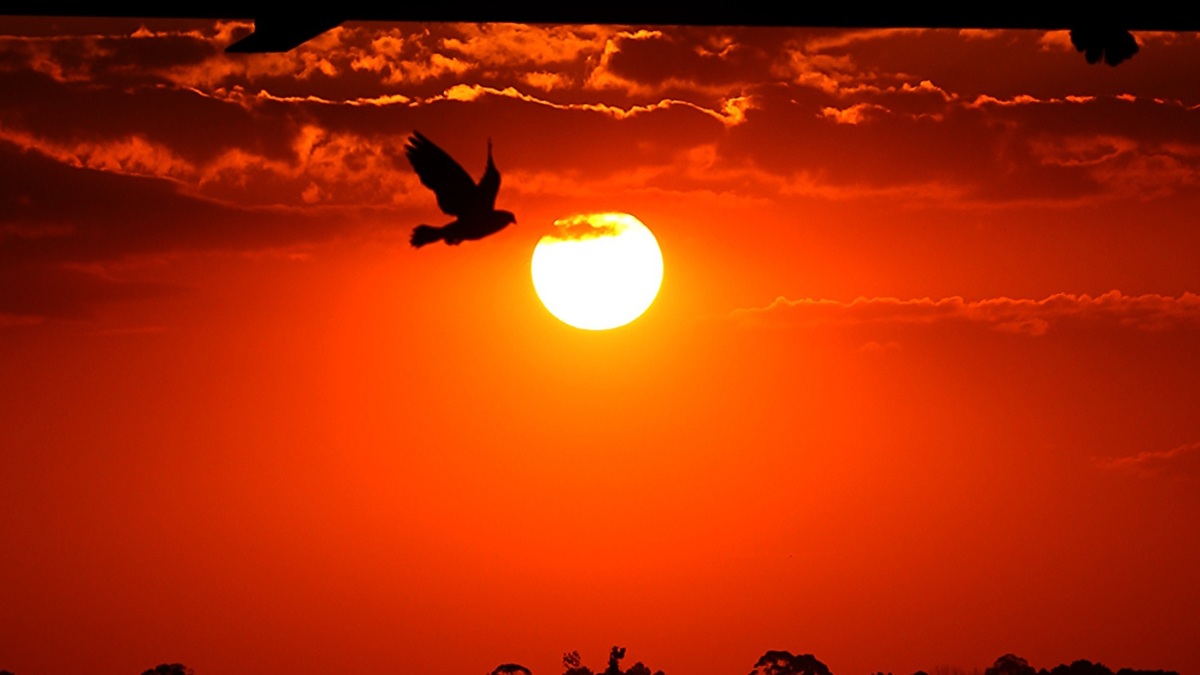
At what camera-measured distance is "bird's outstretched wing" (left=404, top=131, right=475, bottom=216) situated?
5488 millimetres

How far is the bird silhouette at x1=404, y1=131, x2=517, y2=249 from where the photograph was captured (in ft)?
17.5

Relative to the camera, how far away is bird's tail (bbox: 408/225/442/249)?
536 centimetres

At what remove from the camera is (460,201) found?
551cm

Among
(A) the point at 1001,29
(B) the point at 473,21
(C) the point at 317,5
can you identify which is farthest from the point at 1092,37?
(C) the point at 317,5

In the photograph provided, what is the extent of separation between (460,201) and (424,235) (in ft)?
0.61

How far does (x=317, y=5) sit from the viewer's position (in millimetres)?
4016

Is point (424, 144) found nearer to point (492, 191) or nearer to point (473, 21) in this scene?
point (492, 191)

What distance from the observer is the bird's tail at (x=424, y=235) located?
5.36 meters

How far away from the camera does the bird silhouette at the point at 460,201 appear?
211 inches

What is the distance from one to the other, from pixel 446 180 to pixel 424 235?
0.26 metres

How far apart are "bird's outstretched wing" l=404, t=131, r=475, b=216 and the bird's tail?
85 mm

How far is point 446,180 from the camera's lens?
5.60m

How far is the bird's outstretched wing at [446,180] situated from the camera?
5488mm

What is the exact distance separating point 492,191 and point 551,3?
5.23 feet
